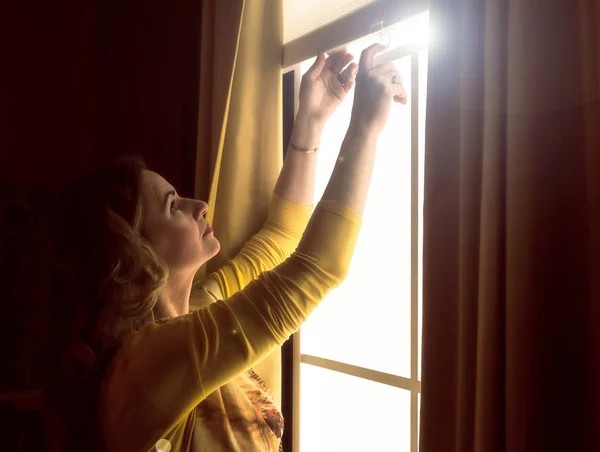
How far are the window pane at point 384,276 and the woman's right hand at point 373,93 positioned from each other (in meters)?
0.25

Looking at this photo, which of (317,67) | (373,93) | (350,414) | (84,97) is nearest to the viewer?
(373,93)

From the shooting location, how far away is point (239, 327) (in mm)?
790

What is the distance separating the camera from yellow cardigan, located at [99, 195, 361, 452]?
2.56 feet

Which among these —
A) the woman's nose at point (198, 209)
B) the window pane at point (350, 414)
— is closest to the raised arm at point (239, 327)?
the woman's nose at point (198, 209)

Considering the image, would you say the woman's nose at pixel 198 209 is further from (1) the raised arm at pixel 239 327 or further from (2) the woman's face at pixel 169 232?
(1) the raised arm at pixel 239 327

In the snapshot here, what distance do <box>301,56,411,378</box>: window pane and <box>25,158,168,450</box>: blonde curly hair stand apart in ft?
1.92

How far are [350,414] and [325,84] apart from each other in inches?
35.4

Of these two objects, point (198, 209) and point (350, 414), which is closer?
point (198, 209)

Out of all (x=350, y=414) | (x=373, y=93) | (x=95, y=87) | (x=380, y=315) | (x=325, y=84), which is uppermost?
(x=95, y=87)

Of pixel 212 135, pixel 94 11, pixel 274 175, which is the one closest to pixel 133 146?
pixel 94 11

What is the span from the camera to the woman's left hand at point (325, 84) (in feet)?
3.66

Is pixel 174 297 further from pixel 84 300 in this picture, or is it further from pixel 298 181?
pixel 298 181

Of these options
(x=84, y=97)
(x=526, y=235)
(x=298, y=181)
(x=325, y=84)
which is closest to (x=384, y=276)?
(x=298, y=181)

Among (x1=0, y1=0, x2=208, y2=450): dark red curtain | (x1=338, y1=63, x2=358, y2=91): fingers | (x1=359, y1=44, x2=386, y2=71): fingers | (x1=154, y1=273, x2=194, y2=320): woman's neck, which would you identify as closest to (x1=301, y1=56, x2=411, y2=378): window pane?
(x1=338, y1=63, x2=358, y2=91): fingers
